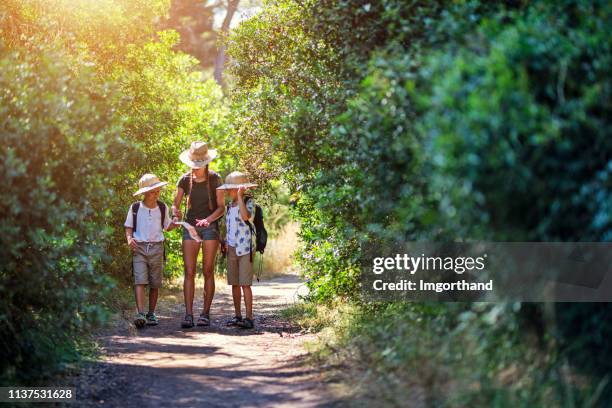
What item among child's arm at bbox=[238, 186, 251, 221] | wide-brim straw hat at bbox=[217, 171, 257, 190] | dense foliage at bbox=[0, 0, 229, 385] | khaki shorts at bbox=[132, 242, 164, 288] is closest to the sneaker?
khaki shorts at bbox=[132, 242, 164, 288]

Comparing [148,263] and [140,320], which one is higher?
[148,263]

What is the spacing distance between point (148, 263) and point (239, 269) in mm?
1202

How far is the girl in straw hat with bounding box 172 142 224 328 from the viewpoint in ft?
35.1

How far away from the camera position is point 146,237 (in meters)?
10.8

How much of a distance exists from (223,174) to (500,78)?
1592cm

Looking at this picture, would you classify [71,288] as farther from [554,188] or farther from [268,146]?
[268,146]

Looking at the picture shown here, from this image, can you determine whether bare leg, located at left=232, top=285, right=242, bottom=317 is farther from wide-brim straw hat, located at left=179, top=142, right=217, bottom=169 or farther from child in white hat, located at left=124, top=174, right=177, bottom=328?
wide-brim straw hat, located at left=179, top=142, right=217, bottom=169

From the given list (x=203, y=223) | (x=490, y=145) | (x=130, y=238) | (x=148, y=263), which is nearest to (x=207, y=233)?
(x=203, y=223)

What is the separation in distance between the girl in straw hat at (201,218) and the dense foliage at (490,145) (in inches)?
116

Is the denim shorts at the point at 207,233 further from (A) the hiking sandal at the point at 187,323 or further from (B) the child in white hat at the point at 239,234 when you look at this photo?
(A) the hiking sandal at the point at 187,323

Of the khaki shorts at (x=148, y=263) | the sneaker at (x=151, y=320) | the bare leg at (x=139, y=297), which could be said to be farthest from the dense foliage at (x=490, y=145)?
the sneaker at (x=151, y=320)

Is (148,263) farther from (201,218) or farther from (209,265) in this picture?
(201,218)

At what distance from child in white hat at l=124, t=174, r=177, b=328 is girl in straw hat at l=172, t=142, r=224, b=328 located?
0.90ft

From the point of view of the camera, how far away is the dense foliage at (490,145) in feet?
15.1
